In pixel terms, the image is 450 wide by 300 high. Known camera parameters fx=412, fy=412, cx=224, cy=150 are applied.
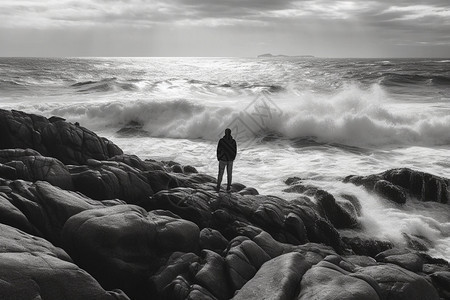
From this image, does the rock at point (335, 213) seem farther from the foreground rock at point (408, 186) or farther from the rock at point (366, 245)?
the foreground rock at point (408, 186)

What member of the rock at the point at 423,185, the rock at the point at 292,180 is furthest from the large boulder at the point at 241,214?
the rock at the point at 423,185

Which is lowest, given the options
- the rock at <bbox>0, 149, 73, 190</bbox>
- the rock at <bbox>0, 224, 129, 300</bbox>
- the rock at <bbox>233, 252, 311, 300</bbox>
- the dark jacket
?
the rock at <bbox>233, 252, 311, 300</bbox>

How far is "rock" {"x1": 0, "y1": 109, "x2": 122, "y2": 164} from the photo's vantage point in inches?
520

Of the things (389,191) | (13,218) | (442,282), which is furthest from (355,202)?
(13,218)

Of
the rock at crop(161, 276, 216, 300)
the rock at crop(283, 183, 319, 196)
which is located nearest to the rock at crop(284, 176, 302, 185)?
the rock at crop(283, 183, 319, 196)

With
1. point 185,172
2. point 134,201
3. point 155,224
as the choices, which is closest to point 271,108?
point 185,172

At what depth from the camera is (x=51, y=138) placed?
45.0ft

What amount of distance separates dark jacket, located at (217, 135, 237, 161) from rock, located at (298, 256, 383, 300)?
5.00 metres

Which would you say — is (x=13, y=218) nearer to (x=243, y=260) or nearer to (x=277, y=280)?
(x=243, y=260)

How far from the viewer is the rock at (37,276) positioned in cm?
516

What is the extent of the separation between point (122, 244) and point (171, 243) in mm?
1013

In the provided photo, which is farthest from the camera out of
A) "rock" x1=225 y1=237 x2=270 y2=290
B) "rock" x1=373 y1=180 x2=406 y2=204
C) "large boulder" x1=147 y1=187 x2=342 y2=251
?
"rock" x1=373 y1=180 x2=406 y2=204

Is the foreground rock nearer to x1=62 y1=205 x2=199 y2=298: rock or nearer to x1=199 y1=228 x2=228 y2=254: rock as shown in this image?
x1=199 y1=228 x2=228 y2=254: rock

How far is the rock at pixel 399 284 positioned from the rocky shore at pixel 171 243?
0.07 feet
